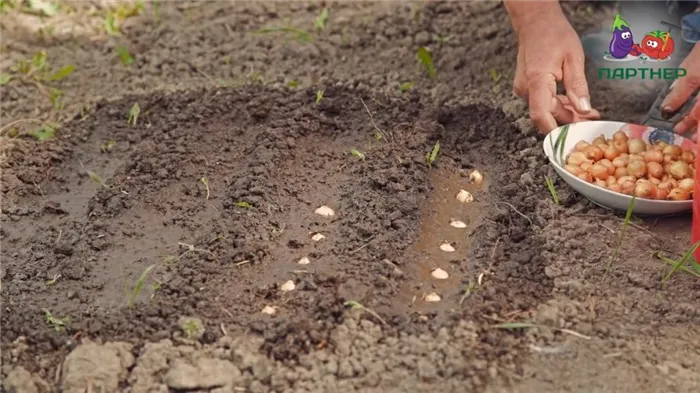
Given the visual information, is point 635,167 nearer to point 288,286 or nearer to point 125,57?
point 288,286

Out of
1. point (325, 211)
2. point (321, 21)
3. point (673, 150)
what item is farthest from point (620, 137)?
point (321, 21)

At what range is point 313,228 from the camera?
2188 millimetres

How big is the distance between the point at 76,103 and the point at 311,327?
1307 millimetres

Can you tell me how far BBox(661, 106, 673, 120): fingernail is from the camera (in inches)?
89.6

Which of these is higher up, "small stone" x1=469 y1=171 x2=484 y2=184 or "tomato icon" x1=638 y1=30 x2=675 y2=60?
"tomato icon" x1=638 y1=30 x2=675 y2=60

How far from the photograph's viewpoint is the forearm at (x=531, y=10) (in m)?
2.36

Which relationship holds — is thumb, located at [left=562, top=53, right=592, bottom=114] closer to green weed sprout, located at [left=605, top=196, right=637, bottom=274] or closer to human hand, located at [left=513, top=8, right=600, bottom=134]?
human hand, located at [left=513, top=8, right=600, bottom=134]

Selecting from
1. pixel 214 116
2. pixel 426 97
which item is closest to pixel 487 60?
pixel 426 97

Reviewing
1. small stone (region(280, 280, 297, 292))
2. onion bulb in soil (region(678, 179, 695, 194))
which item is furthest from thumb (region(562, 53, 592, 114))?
small stone (region(280, 280, 297, 292))

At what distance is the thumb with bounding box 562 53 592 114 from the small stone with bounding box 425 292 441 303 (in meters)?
0.65

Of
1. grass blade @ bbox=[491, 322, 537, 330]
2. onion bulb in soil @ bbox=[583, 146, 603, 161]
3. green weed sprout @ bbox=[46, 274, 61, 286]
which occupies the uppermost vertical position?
onion bulb in soil @ bbox=[583, 146, 603, 161]

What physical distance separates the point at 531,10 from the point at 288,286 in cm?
100

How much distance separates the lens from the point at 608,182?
215 cm

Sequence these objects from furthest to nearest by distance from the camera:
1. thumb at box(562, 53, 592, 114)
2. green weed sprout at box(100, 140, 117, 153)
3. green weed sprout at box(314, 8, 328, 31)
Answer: green weed sprout at box(314, 8, 328, 31)
green weed sprout at box(100, 140, 117, 153)
thumb at box(562, 53, 592, 114)
